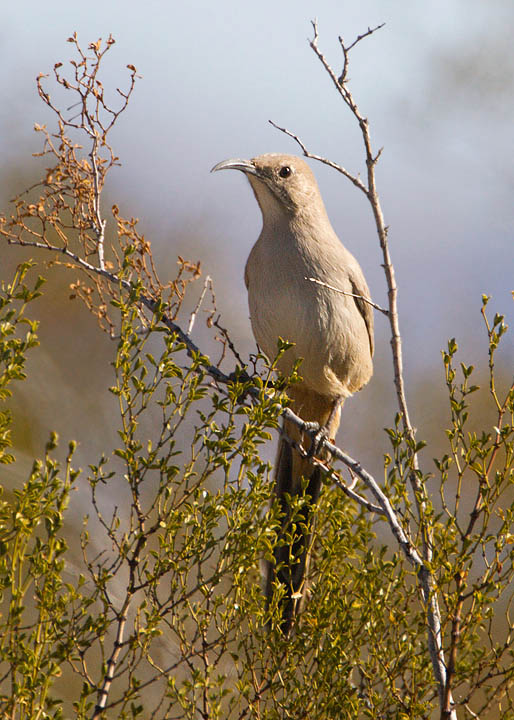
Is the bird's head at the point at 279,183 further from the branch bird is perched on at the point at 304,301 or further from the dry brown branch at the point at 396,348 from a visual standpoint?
the dry brown branch at the point at 396,348

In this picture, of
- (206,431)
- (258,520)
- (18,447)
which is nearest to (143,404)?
(206,431)

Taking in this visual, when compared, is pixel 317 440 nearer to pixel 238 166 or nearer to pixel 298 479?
pixel 298 479

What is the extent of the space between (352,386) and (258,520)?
3.18 feet

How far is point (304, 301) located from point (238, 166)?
44 centimetres

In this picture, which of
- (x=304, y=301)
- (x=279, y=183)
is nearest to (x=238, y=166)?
(x=279, y=183)

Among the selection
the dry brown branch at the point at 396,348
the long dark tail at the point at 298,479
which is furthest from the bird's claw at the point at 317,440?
the dry brown branch at the point at 396,348

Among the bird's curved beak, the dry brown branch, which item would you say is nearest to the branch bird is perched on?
the bird's curved beak

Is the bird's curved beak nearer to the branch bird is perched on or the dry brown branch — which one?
the branch bird is perched on

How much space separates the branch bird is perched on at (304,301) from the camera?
2.03m

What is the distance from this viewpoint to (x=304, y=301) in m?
2.01

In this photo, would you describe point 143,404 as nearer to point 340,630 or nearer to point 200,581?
point 200,581

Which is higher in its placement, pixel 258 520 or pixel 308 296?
pixel 308 296

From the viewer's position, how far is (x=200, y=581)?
1.24 meters

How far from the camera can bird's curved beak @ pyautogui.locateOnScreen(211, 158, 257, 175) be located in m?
2.06
